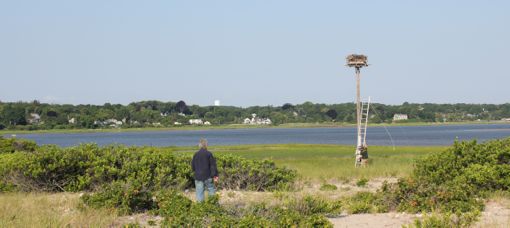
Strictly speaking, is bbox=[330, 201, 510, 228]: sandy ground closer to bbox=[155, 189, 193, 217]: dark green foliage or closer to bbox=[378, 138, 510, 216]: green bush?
bbox=[378, 138, 510, 216]: green bush

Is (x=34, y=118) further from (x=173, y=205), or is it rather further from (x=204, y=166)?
(x=173, y=205)

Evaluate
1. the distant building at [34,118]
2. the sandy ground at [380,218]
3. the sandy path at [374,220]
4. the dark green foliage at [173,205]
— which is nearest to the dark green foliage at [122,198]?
the sandy ground at [380,218]

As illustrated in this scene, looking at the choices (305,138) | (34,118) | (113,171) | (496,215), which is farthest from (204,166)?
(34,118)

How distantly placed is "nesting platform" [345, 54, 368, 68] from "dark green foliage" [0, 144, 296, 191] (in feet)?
37.1

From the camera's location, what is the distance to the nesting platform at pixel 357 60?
3108 centimetres

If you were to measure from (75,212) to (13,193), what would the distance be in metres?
5.04

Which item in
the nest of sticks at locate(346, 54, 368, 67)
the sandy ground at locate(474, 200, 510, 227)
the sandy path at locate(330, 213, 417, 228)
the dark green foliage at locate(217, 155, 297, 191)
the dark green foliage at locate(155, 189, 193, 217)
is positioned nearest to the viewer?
the sandy ground at locate(474, 200, 510, 227)

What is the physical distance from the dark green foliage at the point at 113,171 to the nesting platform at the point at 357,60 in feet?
37.1

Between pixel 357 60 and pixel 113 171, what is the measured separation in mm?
15530

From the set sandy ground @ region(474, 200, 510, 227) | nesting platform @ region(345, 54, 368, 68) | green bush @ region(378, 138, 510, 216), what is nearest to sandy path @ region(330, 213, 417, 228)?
green bush @ region(378, 138, 510, 216)

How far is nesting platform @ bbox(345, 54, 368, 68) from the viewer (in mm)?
31078

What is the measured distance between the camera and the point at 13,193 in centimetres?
1836

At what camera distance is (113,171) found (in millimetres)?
18906

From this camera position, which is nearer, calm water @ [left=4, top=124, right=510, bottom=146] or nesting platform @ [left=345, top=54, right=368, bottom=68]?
nesting platform @ [left=345, top=54, right=368, bottom=68]
